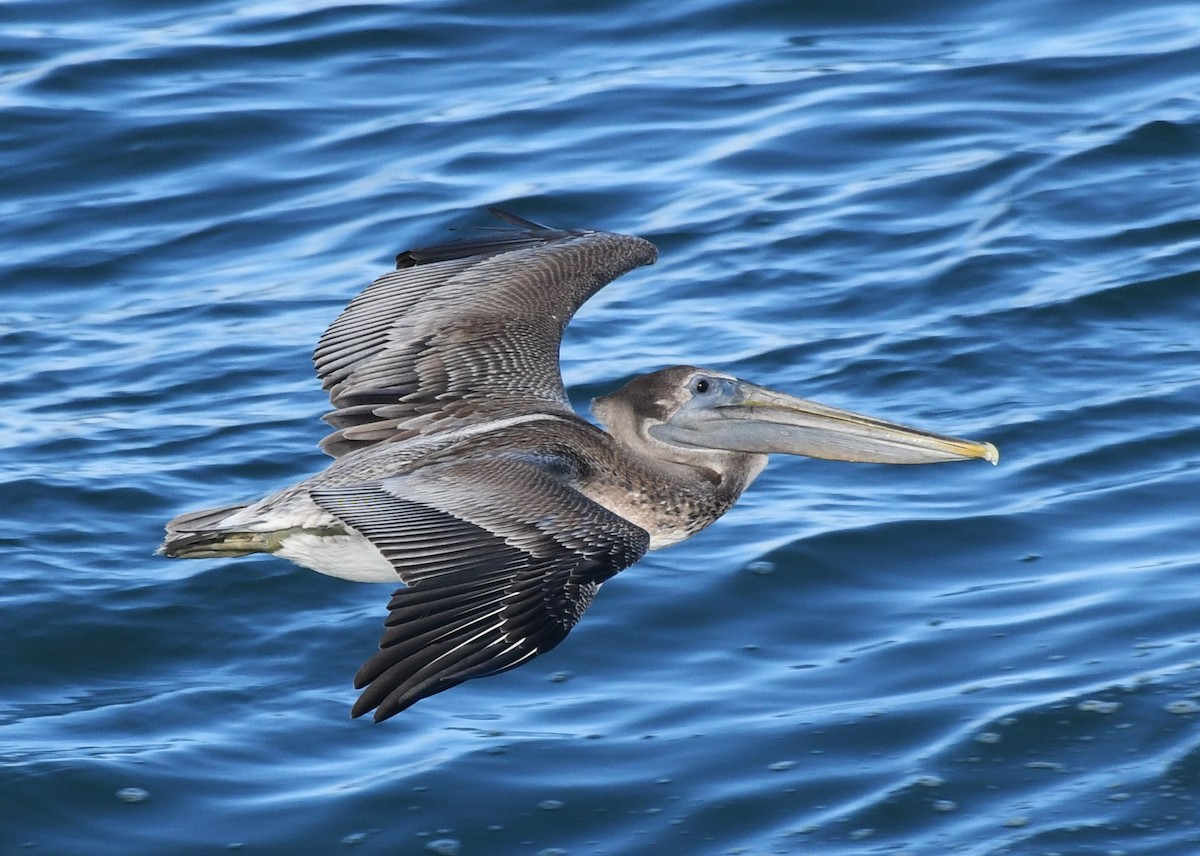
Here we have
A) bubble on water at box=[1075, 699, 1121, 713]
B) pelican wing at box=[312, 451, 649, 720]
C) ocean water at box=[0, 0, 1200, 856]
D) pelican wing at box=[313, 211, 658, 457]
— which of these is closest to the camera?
pelican wing at box=[312, 451, 649, 720]

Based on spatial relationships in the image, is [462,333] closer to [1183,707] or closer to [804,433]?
[804,433]

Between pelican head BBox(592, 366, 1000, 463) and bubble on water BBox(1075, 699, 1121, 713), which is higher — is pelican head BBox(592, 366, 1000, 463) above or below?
above

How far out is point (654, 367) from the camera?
28.1ft

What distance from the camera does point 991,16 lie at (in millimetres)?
12688

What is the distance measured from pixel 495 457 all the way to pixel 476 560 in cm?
66

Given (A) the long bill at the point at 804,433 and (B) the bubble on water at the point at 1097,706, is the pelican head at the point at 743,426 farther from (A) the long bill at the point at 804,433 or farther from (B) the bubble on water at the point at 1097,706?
(B) the bubble on water at the point at 1097,706

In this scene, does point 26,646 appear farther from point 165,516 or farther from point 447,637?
point 447,637

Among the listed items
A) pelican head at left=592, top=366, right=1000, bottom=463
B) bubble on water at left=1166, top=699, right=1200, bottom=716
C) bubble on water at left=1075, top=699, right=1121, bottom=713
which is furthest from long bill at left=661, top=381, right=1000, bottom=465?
bubble on water at left=1166, top=699, right=1200, bottom=716

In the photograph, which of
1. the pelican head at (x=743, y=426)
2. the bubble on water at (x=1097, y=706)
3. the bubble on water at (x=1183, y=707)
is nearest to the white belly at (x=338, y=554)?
the pelican head at (x=743, y=426)

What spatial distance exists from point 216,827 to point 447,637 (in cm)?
213

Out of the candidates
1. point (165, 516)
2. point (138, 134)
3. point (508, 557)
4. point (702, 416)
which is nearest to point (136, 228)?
point (138, 134)

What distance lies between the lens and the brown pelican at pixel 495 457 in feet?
15.2

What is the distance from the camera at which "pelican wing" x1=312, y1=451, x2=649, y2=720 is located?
442cm

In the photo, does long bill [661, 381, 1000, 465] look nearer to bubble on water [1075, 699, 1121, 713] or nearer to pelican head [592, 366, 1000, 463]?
pelican head [592, 366, 1000, 463]
